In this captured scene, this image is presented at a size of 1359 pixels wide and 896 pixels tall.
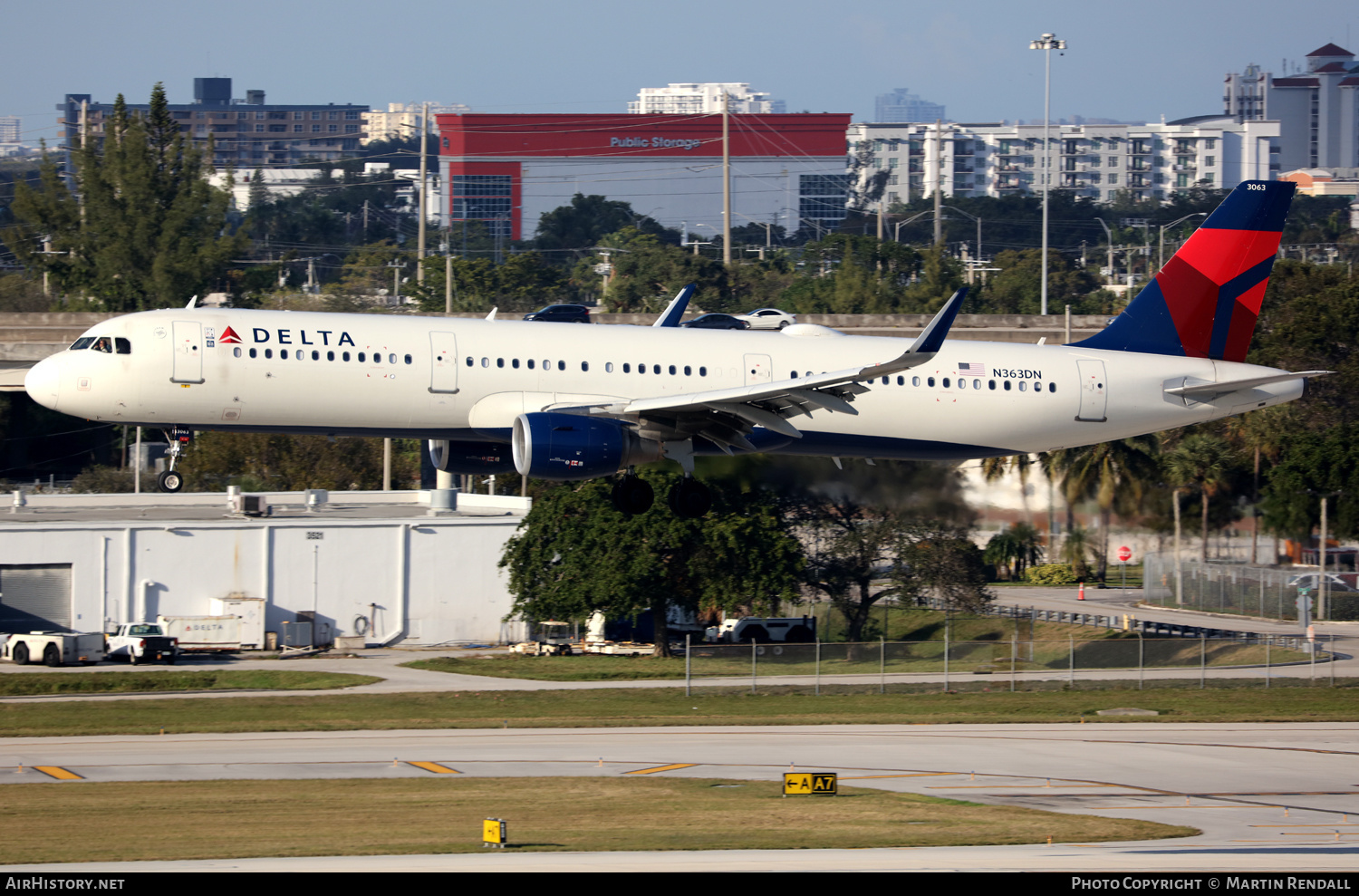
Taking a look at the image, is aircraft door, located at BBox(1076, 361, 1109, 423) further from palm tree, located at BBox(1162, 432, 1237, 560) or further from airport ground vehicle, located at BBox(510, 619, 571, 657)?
airport ground vehicle, located at BBox(510, 619, 571, 657)

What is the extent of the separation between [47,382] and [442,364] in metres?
8.87

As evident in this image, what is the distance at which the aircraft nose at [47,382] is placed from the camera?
111 feet

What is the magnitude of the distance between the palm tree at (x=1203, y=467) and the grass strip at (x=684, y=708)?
16.5m

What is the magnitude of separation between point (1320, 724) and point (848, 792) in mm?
20155

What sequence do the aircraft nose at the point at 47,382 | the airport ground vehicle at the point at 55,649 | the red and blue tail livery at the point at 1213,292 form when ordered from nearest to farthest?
the aircraft nose at the point at 47,382 → the red and blue tail livery at the point at 1213,292 → the airport ground vehicle at the point at 55,649

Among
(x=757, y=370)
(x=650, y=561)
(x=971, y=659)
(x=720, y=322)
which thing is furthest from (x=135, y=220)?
(x=757, y=370)

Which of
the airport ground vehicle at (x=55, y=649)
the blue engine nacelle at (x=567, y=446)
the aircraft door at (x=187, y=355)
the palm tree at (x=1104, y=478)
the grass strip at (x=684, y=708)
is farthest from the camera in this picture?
the airport ground vehicle at (x=55, y=649)

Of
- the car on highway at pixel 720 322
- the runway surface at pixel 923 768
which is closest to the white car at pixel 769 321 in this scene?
the car on highway at pixel 720 322

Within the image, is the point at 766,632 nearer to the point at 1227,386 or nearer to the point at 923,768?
the point at 923,768

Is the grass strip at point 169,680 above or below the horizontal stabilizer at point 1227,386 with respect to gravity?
below

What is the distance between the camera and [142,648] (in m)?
57.8

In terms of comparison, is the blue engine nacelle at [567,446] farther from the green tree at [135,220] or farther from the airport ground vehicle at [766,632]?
the green tree at [135,220]

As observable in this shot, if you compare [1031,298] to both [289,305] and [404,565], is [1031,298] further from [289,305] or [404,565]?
[404,565]

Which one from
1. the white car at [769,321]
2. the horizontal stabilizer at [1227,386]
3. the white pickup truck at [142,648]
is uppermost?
the white car at [769,321]
